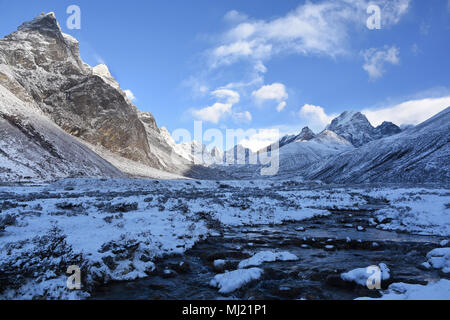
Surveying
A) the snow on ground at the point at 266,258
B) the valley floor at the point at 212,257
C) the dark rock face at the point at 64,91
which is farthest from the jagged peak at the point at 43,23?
the snow on ground at the point at 266,258

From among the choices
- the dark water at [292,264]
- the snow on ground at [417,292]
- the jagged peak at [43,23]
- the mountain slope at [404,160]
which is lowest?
the dark water at [292,264]

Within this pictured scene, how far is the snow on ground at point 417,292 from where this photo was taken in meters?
5.17

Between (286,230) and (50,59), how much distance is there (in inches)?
3904

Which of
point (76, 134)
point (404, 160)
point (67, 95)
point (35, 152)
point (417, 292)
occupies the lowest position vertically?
point (417, 292)

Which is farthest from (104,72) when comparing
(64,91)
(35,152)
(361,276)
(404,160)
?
(361,276)

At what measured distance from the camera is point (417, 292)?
5414 millimetres

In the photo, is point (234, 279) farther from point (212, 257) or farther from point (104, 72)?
point (104, 72)

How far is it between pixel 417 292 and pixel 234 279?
13.0 ft

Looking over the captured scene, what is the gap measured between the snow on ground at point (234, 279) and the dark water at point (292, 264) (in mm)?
141

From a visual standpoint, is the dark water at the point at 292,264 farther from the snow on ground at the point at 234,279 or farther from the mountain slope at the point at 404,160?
the mountain slope at the point at 404,160

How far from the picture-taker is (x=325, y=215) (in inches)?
706

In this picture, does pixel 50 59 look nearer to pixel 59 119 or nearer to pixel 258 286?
pixel 59 119

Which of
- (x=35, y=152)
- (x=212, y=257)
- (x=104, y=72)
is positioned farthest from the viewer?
(x=104, y=72)
